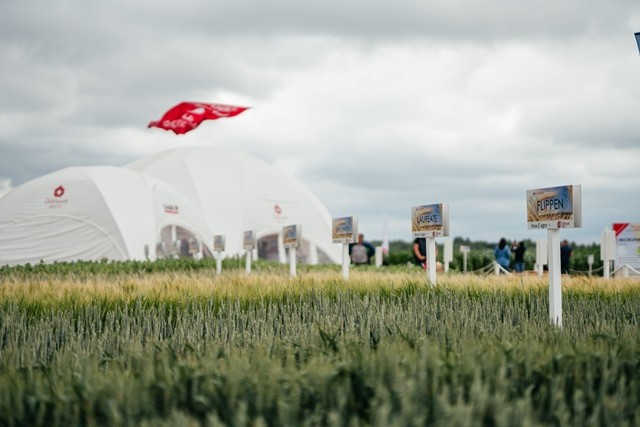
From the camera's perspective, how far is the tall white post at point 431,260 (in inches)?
375

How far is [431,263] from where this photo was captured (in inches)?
385

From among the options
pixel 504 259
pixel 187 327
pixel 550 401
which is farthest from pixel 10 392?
pixel 504 259

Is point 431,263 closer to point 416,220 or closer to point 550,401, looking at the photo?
point 416,220

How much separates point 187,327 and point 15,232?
2228 cm

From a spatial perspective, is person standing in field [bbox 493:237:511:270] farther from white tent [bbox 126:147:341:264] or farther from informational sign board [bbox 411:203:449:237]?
white tent [bbox 126:147:341:264]

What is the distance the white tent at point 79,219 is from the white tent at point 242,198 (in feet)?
17.7

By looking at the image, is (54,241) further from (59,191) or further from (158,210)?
(158,210)

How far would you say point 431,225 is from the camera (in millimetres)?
9797

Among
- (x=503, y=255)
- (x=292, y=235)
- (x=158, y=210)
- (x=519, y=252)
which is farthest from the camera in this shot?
(x=158, y=210)

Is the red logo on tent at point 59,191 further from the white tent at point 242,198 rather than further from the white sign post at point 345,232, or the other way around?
the white sign post at point 345,232

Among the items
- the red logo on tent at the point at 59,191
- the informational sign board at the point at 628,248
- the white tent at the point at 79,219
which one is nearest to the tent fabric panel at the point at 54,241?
the white tent at the point at 79,219

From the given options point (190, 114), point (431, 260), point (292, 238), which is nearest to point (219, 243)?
point (292, 238)

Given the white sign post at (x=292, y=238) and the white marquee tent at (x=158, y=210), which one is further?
the white marquee tent at (x=158, y=210)

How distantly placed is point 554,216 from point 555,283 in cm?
74
